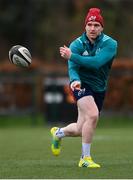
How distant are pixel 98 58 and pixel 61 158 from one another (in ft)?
7.42

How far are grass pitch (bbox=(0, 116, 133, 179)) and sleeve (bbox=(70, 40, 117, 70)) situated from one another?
130 cm

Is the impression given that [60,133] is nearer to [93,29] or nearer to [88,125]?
[88,125]

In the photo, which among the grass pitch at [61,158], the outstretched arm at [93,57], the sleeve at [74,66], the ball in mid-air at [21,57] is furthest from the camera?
the ball in mid-air at [21,57]

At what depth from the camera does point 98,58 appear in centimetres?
1078

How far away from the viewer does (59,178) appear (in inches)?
370

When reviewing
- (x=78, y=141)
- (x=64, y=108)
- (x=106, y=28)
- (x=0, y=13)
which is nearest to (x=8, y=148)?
(x=78, y=141)

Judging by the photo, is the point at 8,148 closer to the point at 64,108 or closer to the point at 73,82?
the point at 73,82

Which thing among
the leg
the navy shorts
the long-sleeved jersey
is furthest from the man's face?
the leg

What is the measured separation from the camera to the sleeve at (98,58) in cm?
1071

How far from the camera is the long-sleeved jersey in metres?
10.8

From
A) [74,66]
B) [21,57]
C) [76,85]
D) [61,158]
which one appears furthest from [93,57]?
[61,158]

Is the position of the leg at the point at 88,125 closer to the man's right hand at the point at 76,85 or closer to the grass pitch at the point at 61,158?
the grass pitch at the point at 61,158

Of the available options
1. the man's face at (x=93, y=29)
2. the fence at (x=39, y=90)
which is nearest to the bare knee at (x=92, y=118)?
the man's face at (x=93, y=29)

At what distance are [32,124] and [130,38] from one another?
1060 centimetres
